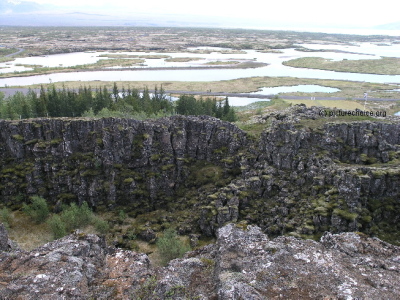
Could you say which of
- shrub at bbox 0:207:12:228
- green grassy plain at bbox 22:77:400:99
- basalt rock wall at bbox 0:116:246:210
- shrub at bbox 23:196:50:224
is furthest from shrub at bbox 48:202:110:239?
green grassy plain at bbox 22:77:400:99

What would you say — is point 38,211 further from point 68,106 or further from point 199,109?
point 199,109

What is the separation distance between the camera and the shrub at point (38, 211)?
53.6 metres

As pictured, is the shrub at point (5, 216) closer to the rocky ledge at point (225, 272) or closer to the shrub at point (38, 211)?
the shrub at point (38, 211)

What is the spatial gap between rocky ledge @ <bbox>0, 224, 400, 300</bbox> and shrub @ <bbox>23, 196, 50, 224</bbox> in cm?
2401

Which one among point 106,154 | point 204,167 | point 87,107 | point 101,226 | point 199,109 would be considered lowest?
point 101,226

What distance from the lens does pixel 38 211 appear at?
5366cm

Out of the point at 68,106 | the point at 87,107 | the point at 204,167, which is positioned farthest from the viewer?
the point at 87,107

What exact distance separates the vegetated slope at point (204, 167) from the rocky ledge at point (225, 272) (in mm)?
13988

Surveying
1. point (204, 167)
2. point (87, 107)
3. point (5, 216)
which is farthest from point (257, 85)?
point (5, 216)

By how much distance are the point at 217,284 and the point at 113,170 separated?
3694 centimetres

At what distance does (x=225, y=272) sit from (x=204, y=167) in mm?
33530

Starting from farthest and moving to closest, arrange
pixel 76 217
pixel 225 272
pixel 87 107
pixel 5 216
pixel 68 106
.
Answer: pixel 87 107 < pixel 68 106 < pixel 5 216 < pixel 76 217 < pixel 225 272

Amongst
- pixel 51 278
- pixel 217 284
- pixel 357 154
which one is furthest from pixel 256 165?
pixel 51 278

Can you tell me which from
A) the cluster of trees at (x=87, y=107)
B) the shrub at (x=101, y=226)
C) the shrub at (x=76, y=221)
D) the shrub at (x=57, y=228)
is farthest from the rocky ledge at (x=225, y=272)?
the cluster of trees at (x=87, y=107)
